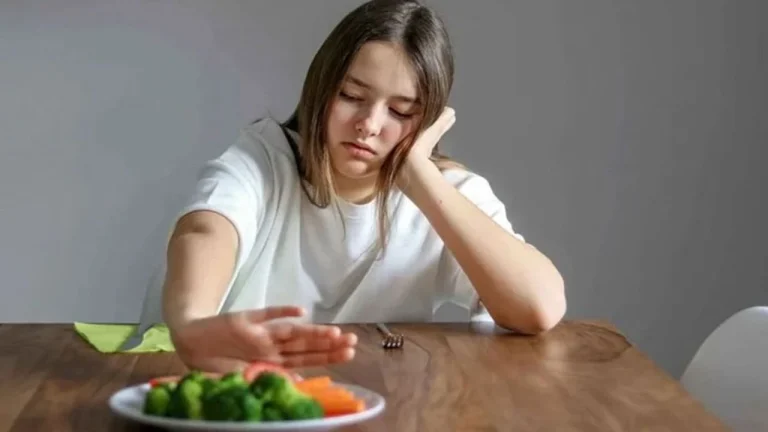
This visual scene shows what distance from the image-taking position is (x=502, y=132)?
2.39 m

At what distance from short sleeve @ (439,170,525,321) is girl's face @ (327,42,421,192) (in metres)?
0.18

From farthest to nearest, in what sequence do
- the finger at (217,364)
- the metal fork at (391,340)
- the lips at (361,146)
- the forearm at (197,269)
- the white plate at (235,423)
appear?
the lips at (361,146), the metal fork at (391,340), the forearm at (197,269), the finger at (217,364), the white plate at (235,423)

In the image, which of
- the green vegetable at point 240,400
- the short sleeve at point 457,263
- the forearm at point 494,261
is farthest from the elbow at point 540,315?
the green vegetable at point 240,400

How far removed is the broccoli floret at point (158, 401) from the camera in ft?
2.85

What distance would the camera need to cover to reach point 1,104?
7.67ft

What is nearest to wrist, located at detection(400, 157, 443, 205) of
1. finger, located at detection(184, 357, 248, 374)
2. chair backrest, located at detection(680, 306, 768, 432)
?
chair backrest, located at detection(680, 306, 768, 432)

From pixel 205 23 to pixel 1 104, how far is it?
451 mm

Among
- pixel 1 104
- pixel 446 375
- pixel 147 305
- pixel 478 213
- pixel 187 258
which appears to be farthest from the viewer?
pixel 1 104

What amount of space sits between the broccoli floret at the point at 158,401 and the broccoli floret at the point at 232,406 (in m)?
0.05

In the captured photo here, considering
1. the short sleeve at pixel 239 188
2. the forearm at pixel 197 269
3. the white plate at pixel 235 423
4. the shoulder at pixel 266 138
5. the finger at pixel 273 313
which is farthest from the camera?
the shoulder at pixel 266 138

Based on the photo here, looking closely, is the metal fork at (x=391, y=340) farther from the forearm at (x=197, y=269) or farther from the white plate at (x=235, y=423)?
the white plate at (x=235, y=423)

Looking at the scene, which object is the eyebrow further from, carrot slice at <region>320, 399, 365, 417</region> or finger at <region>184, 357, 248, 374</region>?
carrot slice at <region>320, 399, 365, 417</region>

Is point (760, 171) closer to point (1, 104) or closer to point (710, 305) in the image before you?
point (710, 305)

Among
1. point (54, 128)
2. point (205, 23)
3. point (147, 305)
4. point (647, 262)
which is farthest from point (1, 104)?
point (647, 262)
